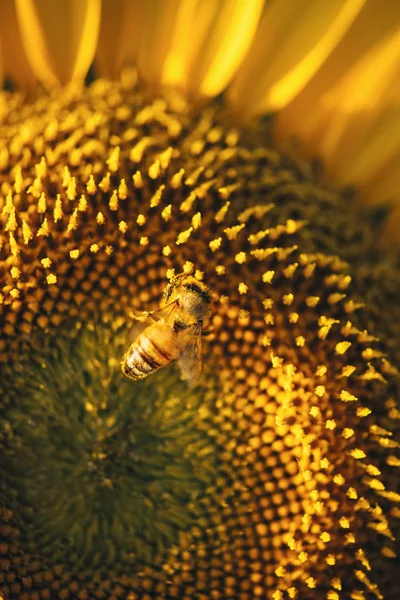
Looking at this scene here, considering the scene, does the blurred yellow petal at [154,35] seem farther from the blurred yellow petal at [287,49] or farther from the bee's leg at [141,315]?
the bee's leg at [141,315]

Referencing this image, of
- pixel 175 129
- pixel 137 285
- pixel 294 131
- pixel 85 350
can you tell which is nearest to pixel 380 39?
pixel 294 131

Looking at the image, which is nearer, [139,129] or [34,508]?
[34,508]

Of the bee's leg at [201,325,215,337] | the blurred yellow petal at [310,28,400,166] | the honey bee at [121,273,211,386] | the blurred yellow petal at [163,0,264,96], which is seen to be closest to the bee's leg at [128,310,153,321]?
the honey bee at [121,273,211,386]

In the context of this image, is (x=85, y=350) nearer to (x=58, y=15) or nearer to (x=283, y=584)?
(x=283, y=584)

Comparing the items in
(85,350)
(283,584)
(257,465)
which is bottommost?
(283,584)

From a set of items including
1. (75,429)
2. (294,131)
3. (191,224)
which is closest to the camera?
(75,429)
